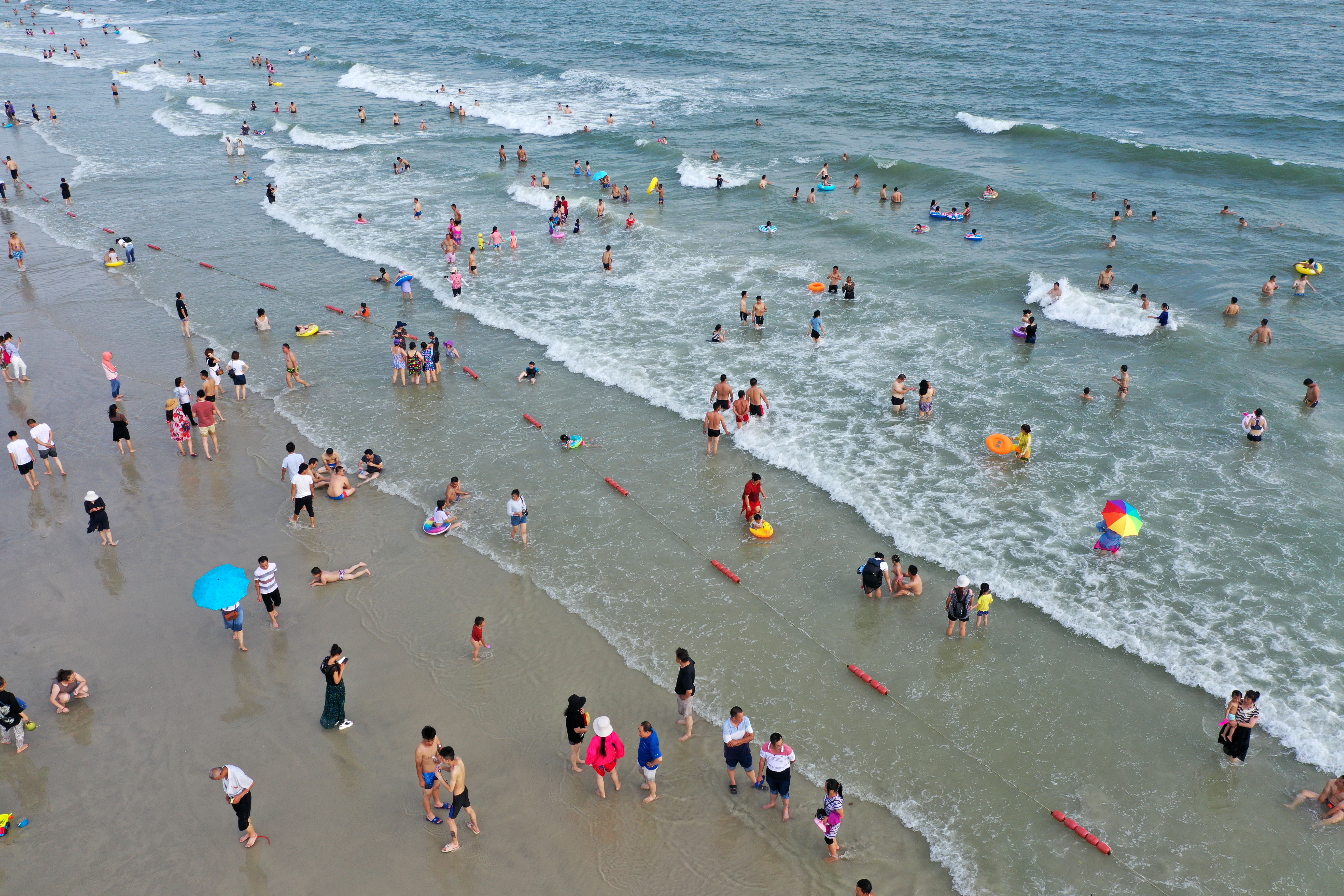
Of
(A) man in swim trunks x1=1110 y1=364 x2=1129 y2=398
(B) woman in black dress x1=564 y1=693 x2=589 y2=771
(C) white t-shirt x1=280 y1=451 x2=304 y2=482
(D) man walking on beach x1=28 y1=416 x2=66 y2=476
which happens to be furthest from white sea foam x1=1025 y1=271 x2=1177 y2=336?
(D) man walking on beach x1=28 y1=416 x2=66 y2=476

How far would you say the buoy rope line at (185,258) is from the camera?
91.5ft

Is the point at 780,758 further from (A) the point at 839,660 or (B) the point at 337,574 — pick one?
(B) the point at 337,574

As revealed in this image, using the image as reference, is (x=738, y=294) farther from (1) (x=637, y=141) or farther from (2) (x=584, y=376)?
(1) (x=637, y=141)

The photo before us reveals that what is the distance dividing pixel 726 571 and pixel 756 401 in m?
5.52

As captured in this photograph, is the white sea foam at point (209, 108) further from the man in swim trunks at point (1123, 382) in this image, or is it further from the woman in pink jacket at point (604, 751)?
the woman in pink jacket at point (604, 751)

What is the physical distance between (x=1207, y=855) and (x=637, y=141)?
41516 mm

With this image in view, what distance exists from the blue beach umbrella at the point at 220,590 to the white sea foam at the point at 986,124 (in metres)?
42.5

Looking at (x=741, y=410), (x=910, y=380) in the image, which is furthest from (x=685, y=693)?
(x=910, y=380)

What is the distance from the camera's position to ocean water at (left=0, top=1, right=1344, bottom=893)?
12.0 m

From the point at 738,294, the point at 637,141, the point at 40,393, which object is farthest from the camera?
the point at 637,141

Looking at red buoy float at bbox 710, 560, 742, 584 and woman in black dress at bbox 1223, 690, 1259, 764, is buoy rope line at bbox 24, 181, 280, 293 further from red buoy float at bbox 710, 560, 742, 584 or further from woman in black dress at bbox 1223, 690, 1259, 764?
woman in black dress at bbox 1223, 690, 1259, 764

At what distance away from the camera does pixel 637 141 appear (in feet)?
149

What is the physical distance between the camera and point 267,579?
523 inches

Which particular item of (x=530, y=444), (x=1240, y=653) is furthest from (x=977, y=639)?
(x=530, y=444)
